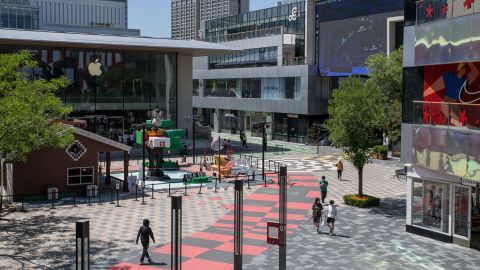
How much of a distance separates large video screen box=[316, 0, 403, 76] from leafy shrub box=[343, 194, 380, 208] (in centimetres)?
2785

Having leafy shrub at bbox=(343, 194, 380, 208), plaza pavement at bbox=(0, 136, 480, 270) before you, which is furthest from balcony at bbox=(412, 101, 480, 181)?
leafy shrub at bbox=(343, 194, 380, 208)

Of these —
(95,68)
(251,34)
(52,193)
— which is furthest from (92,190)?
(251,34)

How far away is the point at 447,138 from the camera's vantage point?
70.6ft

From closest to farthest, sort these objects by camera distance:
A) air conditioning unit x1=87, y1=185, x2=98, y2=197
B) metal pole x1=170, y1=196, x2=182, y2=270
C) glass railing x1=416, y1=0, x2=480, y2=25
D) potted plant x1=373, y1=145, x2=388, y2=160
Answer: metal pole x1=170, y1=196, x2=182, y2=270 < glass railing x1=416, y1=0, x2=480, y2=25 < air conditioning unit x1=87, y1=185, x2=98, y2=197 < potted plant x1=373, y1=145, x2=388, y2=160

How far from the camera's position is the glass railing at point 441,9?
2074 cm

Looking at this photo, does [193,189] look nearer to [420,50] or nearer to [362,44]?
[420,50]

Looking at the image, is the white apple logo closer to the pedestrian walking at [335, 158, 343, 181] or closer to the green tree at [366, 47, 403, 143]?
the green tree at [366, 47, 403, 143]

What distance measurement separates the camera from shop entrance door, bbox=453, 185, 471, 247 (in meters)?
22.5

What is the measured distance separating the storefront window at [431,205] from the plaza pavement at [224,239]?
0.73 meters

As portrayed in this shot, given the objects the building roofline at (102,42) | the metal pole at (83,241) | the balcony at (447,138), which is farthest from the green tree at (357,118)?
the building roofline at (102,42)

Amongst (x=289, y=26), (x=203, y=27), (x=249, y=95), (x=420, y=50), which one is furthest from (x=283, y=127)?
(x=420, y=50)

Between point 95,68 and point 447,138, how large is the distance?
4327cm

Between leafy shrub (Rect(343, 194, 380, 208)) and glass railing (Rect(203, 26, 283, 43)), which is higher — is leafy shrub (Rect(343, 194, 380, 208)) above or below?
below

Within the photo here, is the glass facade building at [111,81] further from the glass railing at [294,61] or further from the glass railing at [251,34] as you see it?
the glass railing at [251,34]
